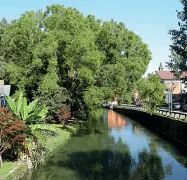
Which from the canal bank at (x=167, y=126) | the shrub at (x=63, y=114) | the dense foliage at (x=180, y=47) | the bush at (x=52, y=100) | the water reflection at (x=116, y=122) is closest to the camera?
the dense foliage at (x=180, y=47)

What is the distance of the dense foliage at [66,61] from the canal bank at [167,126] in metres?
5.86

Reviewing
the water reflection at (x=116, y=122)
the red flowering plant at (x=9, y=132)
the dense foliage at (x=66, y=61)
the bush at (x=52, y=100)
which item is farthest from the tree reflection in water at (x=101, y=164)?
the water reflection at (x=116, y=122)

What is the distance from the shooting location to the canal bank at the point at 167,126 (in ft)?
109

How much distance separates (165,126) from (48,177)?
77.3 ft

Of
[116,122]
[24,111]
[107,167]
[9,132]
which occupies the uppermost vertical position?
[24,111]

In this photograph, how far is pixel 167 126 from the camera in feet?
131

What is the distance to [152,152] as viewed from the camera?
28.8m

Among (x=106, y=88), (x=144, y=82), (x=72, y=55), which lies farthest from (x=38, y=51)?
(x=144, y=82)

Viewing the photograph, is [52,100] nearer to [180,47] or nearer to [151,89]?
[151,89]

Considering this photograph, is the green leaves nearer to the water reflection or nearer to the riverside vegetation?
the riverside vegetation

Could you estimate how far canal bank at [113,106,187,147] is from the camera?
Result: 33097mm

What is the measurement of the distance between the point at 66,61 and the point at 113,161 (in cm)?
1652

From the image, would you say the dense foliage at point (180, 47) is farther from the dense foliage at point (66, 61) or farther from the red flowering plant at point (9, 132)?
the dense foliage at point (66, 61)

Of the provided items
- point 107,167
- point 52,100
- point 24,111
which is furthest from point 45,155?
point 52,100
